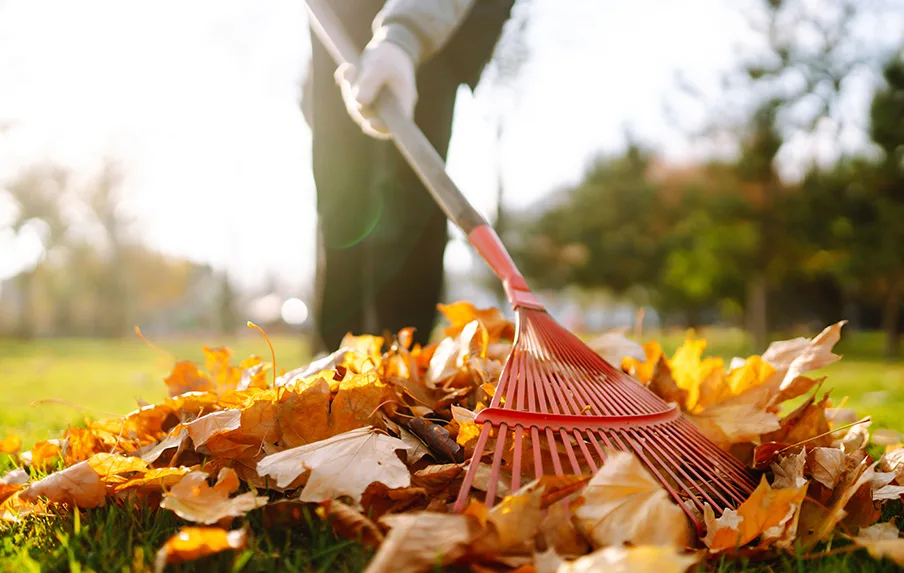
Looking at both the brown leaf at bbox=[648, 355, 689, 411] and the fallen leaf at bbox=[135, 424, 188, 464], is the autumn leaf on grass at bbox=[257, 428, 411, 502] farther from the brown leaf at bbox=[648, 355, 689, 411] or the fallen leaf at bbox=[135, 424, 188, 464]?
the brown leaf at bbox=[648, 355, 689, 411]

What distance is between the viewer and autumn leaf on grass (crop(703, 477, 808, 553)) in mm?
1017

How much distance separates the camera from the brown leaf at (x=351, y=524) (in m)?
0.97

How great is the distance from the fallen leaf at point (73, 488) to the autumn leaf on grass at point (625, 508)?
857 mm

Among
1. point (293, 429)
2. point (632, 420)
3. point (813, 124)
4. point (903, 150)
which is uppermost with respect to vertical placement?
point (293, 429)

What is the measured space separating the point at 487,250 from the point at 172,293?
38.1 metres

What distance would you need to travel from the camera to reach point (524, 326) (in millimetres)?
1512

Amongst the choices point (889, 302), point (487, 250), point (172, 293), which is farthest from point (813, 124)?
point (172, 293)

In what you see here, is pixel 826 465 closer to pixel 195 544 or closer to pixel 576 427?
pixel 576 427

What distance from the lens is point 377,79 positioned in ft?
6.86

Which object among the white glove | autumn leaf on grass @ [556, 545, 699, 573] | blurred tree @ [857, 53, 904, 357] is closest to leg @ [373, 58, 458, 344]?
the white glove

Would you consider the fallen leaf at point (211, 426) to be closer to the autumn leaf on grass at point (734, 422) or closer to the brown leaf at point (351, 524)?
the brown leaf at point (351, 524)

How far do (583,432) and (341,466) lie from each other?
0.44 metres

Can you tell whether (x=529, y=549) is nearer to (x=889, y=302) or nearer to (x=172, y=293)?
(x=889, y=302)

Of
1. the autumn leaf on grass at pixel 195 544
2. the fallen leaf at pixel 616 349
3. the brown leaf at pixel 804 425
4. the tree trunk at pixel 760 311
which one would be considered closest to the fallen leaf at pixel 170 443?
the autumn leaf on grass at pixel 195 544
